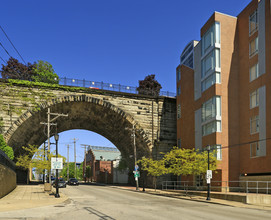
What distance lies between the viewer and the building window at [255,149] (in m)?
31.1

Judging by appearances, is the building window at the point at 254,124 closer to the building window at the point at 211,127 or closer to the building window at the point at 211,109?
the building window at the point at 211,127

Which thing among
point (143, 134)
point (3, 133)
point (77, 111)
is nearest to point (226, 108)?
point (143, 134)

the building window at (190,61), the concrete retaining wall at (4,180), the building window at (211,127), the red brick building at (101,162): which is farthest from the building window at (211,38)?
the red brick building at (101,162)

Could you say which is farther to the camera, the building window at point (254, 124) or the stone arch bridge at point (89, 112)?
the stone arch bridge at point (89, 112)

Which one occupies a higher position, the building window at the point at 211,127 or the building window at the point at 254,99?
the building window at the point at 254,99

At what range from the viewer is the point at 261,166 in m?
30.1

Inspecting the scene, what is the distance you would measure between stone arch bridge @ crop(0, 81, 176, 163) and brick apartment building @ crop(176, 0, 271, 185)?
9526 millimetres

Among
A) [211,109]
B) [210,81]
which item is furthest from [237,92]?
[211,109]

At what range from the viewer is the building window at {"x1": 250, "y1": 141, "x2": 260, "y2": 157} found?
31094 millimetres

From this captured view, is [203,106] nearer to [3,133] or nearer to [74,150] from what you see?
[3,133]

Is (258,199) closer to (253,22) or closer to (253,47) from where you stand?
(253,47)

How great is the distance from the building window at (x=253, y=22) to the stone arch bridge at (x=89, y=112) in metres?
18.4

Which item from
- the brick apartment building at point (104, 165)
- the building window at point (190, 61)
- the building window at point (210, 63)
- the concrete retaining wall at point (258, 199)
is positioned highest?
the building window at point (190, 61)

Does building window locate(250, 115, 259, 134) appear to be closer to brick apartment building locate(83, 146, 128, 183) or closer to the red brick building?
brick apartment building locate(83, 146, 128, 183)
